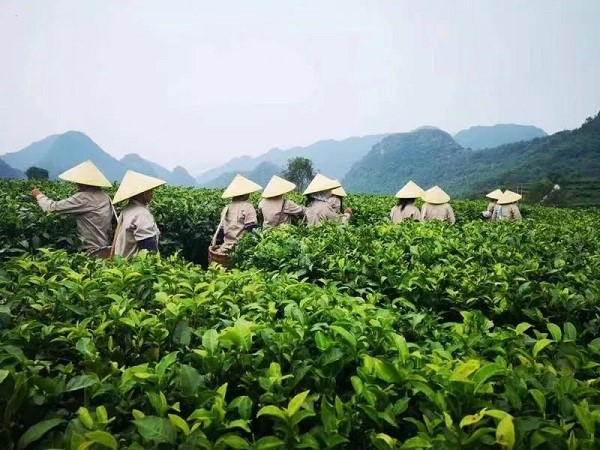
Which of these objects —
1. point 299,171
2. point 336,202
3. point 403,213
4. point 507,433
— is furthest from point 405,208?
point 299,171

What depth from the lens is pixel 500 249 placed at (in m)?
3.90

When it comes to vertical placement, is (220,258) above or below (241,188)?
below

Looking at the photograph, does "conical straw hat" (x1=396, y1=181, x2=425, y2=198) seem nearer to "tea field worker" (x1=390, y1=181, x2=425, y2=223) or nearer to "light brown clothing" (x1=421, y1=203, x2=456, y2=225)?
"tea field worker" (x1=390, y1=181, x2=425, y2=223)

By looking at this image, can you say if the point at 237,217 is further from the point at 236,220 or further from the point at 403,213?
the point at 403,213

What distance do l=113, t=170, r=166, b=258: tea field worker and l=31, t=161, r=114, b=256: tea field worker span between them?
433 millimetres

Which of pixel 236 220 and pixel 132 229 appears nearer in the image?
pixel 132 229

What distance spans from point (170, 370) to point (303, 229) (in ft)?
11.3

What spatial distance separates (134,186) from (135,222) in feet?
1.38

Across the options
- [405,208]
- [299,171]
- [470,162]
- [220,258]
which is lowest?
[220,258]

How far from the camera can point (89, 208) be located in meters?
5.08

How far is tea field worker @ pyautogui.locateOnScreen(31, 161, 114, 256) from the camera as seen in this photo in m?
4.97

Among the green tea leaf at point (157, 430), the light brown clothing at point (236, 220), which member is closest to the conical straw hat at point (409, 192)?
the light brown clothing at point (236, 220)

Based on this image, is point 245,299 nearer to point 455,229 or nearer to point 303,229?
point 303,229

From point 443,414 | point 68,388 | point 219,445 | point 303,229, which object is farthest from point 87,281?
point 303,229
